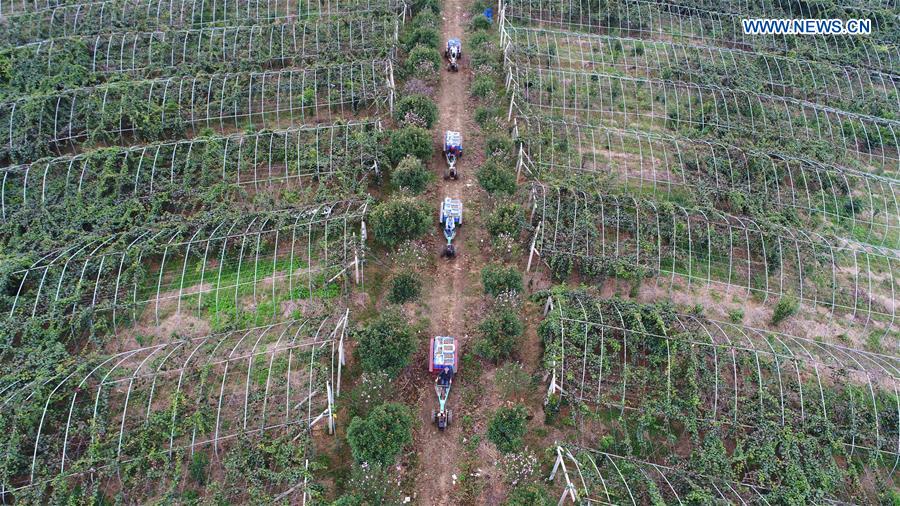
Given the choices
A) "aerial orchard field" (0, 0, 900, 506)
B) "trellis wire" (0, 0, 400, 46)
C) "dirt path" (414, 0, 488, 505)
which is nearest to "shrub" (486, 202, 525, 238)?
"aerial orchard field" (0, 0, 900, 506)

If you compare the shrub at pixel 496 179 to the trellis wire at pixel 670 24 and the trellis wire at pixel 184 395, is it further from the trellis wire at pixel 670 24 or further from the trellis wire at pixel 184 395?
→ the trellis wire at pixel 670 24

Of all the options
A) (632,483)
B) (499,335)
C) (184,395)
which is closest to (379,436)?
(499,335)

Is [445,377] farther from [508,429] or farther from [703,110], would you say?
[703,110]

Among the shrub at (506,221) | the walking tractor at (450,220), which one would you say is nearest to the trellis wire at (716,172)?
the shrub at (506,221)

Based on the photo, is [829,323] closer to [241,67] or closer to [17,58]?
[241,67]

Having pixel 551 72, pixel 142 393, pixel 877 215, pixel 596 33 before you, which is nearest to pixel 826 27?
pixel 596 33

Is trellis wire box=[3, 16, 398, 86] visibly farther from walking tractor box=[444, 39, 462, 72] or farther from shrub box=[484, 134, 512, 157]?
shrub box=[484, 134, 512, 157]
